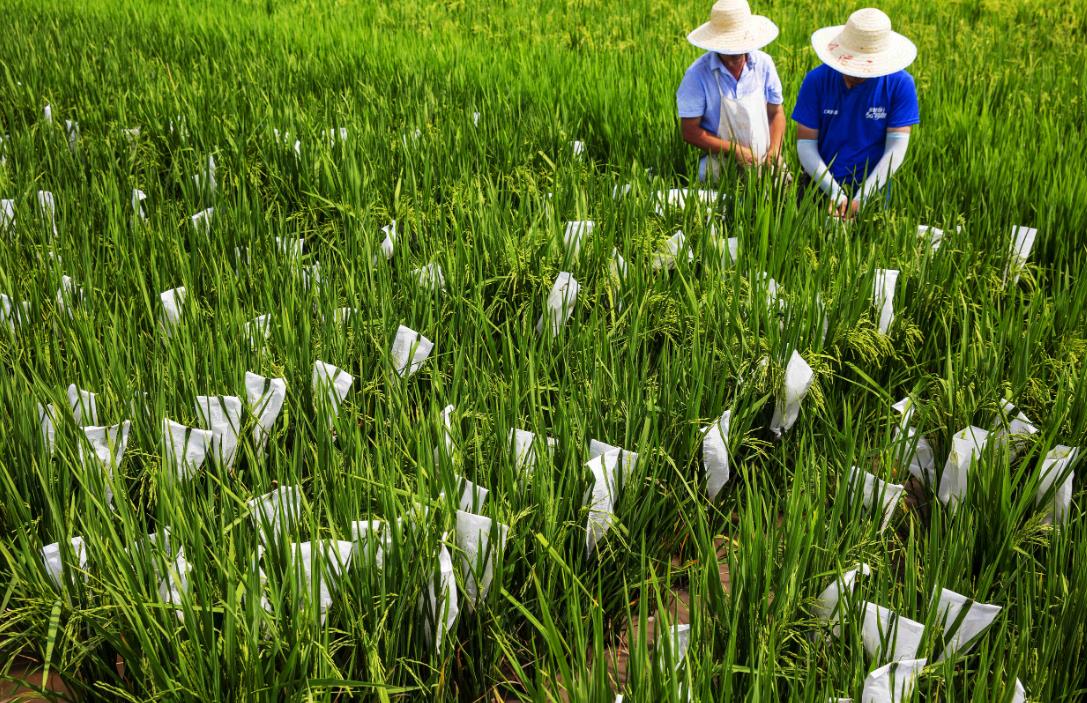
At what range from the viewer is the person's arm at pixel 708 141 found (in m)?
2.58

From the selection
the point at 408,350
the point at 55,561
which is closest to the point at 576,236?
the point at 408,350

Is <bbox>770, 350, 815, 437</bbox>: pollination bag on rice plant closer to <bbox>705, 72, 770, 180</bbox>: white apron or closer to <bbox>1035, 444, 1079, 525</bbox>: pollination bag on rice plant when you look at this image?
<bbox>1035, 444, 1079, 525</bbox>: pollination bag on rice plant

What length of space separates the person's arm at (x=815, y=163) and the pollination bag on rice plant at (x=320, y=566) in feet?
5.57

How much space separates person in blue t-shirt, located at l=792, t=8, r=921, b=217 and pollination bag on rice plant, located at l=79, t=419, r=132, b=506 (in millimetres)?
1707

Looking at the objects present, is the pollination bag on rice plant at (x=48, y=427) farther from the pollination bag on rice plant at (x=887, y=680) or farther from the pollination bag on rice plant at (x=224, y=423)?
the pollination bag on rice plant at (x=887, y=680)

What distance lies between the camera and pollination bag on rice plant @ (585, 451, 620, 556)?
51.1 inches

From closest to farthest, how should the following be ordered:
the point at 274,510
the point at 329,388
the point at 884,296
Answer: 1. the point at 274,510
2. the point at 329,388
3. the point at 884,296

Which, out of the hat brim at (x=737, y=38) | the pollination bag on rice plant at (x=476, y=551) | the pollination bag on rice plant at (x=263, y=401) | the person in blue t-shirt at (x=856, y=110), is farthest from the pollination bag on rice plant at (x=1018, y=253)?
the pollination bag on rice plant at (x=263, y=401)

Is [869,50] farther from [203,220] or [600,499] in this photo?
[203,220]

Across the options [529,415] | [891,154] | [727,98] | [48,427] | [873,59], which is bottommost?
[529,415]

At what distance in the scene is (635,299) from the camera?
6.08 ft

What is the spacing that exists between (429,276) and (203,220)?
73 centimetres

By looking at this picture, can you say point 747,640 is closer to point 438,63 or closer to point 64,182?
point 64,182

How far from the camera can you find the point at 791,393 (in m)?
1.58
